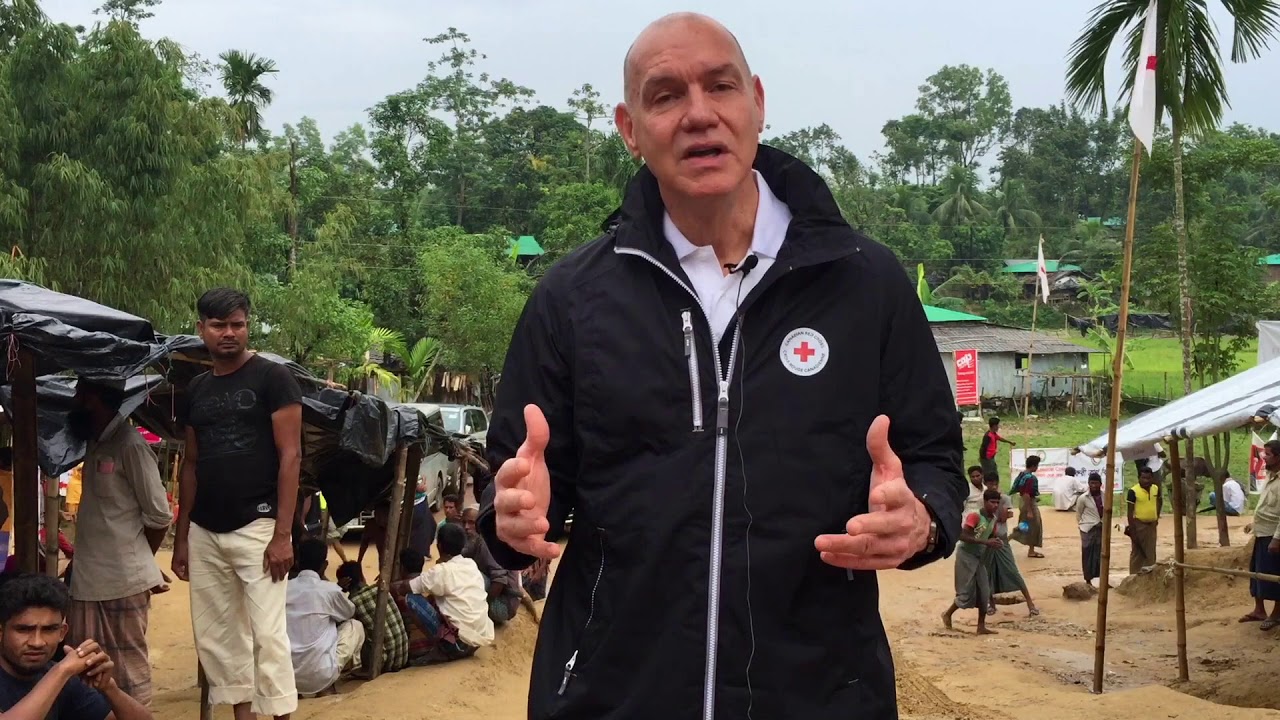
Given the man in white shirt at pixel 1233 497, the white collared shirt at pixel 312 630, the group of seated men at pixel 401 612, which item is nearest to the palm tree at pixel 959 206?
the man in white shirt at pixel 1233 497

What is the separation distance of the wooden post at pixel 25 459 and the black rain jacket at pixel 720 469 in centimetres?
444

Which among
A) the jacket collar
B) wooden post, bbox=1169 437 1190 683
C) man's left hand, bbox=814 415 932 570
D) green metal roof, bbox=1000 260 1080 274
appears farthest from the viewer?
green metal roof, bbox=1000 260 1080 274

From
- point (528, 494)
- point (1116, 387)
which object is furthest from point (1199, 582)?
point (528, 494)

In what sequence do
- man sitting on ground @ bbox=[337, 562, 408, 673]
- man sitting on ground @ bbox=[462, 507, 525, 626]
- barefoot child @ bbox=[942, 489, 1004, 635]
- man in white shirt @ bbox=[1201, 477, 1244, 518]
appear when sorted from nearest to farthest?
man sitting on ground @ bbox=[337, 562, 408, 673]
man sitting on ground @ bbox=[462, 507, 525, 626]
barefoot child @ bbox=[942, 489, 1004, 635]
man in white shirt @ bbox=[1201, 477, 1244, 518]

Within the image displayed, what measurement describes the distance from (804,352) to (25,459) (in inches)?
197

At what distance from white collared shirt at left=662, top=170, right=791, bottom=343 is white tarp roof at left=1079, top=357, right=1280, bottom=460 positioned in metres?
7.05

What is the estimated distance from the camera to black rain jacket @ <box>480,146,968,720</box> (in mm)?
1911

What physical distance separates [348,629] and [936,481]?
763cm

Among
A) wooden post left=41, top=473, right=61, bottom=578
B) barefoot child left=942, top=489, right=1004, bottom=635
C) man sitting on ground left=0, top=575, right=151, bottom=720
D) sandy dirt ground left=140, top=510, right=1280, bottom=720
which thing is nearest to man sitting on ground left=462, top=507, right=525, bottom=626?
sandy dirt ground left=140, top=510, right=1280, bottom=720

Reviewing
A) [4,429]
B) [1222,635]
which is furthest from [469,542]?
[1222,635]

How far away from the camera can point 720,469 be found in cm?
193

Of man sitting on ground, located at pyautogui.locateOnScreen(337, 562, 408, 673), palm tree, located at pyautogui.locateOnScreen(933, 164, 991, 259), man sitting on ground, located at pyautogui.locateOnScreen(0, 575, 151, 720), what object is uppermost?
palm tree, located at pyautogui.locateOnScreen(933, 164, 991, 259)

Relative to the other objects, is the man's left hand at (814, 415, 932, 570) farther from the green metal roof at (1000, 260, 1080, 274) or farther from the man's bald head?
the green metal roof at (1000, 260, 1080, 274)

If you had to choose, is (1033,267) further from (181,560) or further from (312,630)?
(181,560)
